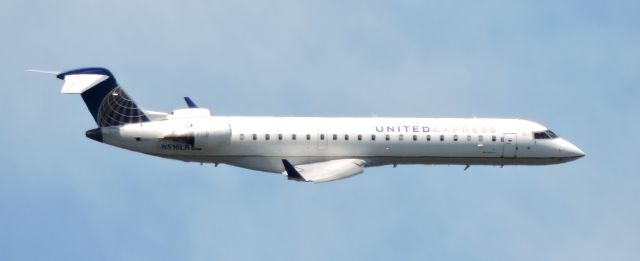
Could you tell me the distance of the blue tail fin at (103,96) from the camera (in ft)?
327

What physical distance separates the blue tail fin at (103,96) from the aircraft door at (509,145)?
66.8 feet

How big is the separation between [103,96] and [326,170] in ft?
41.5

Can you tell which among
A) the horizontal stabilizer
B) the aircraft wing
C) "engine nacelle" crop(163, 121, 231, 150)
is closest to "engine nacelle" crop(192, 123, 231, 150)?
"engine nacelle" crop(163, 121, 231, 150)

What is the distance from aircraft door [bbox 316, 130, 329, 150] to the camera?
102812 mm

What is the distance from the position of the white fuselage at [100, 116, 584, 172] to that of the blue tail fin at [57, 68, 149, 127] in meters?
0.55

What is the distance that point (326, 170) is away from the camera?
334 feet

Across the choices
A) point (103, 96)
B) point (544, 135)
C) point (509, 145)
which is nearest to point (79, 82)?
point (103, 96)

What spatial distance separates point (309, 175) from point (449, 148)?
29.2ft

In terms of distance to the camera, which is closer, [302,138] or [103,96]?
[103,96]

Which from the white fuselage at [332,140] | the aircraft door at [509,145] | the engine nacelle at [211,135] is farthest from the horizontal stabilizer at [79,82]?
the aircraft door at [509,145]

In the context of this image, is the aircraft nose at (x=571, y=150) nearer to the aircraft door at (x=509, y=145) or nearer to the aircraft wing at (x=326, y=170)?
the aircraft door at (x=509, y=145)

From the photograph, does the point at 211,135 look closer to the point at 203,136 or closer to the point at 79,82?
the point at 203,136

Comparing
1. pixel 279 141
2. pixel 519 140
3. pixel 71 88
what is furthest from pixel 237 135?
pixel 519 140

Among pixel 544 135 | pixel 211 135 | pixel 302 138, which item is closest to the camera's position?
pixel 211 135
